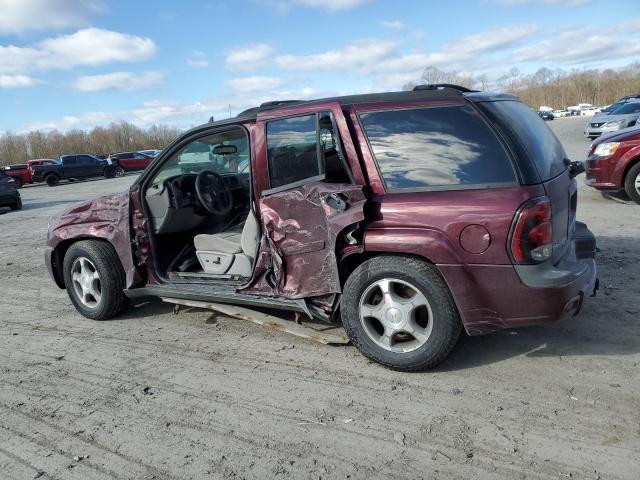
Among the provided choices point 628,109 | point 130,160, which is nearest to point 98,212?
point 628,109

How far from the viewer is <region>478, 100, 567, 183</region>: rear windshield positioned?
314 centimetres

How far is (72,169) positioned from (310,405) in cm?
3392

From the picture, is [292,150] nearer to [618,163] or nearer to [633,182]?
[618,163]

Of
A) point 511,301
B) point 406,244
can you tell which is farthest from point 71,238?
point 511,301

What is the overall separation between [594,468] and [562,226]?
4.90 ft

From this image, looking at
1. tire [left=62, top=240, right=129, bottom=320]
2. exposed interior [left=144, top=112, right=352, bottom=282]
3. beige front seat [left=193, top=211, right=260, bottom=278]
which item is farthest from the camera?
tire [left=62, top=240, right=129, bottom=320]

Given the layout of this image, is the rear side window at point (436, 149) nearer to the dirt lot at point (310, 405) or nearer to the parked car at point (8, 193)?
the dirt lot at point (310, 405)

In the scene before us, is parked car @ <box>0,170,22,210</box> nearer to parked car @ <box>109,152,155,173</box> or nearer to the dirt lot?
the dirt lot

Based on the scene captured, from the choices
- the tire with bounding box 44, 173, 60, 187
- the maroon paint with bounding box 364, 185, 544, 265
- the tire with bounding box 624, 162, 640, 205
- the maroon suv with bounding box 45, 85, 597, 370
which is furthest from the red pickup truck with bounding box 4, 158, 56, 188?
the maroon paint with bounding box 364, 185, 544, 265

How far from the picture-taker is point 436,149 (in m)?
3.29

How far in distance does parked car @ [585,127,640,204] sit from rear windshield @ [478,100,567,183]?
5479 mm

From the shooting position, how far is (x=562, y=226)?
329 centimetres

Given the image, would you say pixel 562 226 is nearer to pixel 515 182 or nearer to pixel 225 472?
pixel 515 182

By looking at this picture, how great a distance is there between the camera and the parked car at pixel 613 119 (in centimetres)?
2100
